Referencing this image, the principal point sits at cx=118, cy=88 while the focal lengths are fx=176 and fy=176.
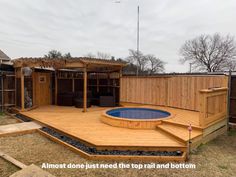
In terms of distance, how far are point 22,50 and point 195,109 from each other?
20.4 meters

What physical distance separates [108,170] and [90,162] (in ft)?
1.71

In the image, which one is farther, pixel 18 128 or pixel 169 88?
pixel 169 88

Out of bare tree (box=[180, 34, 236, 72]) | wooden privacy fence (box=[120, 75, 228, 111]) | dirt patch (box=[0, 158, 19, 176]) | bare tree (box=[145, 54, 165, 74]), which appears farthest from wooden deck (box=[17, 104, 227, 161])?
bare tree (box=[145, 54, 165, 74])

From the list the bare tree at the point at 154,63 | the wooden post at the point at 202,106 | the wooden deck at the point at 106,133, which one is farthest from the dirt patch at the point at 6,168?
the bare tree at the point at 154,63

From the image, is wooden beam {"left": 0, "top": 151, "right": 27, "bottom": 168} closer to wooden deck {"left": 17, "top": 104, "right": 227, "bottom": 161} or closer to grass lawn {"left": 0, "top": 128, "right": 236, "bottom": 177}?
grass lawn {"left": 0, "top": 128, "right": 236, "bottom": 177}

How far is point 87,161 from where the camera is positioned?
3.86m

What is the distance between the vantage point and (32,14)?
35.1 ft

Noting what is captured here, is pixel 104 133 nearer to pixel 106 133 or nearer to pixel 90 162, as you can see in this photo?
pixel 106 133

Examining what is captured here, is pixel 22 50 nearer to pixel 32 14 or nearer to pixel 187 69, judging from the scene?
pixel 32 14

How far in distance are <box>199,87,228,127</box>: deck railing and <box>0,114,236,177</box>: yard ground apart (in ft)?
2.32

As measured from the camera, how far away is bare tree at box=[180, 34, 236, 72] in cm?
2409

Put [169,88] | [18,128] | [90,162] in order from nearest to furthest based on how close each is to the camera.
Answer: [90,162]
[18,128]
[169,88]

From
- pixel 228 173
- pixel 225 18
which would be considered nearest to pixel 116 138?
pixel 228 173

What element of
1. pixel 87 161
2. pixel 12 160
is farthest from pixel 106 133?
pixel 12 160
